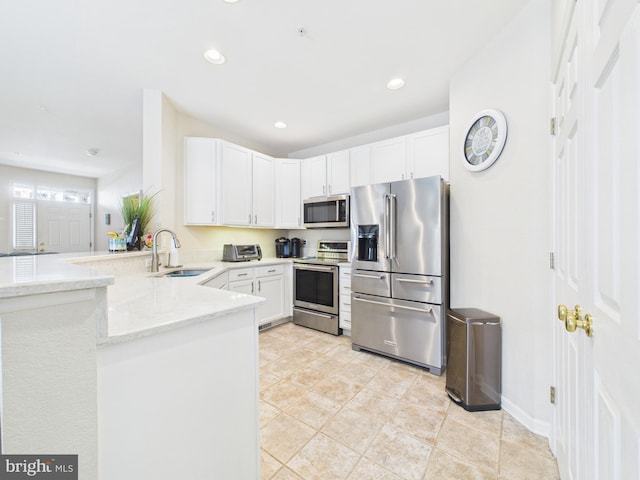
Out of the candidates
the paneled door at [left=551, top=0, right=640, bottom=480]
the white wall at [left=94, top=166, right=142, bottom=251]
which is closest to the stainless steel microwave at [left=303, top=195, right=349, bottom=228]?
the paneled door at [left=551, top=0, right=640, bottom=480]

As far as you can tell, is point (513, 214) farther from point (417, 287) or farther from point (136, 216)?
point (136, 216)

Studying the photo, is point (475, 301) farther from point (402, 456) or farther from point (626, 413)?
point (626, 413)

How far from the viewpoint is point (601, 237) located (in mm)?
715

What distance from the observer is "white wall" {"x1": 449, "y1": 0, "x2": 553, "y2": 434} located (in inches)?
62.9

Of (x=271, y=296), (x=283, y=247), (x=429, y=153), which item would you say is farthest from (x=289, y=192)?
(x=429, y=153)

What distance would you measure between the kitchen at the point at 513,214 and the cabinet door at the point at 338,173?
143 centimetres

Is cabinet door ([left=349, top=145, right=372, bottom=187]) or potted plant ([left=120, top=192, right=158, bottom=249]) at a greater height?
cabinet door ([left=349, top=145, right=372, bottom=187])

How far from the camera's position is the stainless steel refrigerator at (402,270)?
2318 millimetres

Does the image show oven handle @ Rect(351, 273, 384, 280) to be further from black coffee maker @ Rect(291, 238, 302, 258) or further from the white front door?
the white front door

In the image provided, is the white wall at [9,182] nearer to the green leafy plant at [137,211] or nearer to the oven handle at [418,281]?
the green leafy plant at [137,211]

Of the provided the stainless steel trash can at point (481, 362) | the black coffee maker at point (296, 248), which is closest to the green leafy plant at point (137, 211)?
the black coffee maker at point (296, 248)

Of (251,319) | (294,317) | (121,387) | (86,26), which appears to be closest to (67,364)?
(121,387)

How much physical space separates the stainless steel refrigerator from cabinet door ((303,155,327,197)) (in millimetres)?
973

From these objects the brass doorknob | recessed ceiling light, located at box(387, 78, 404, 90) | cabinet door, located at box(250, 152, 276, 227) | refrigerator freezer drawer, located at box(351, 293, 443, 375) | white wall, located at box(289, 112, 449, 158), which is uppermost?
recessed ceiling light, located at box(387, 78, 404, 90)
